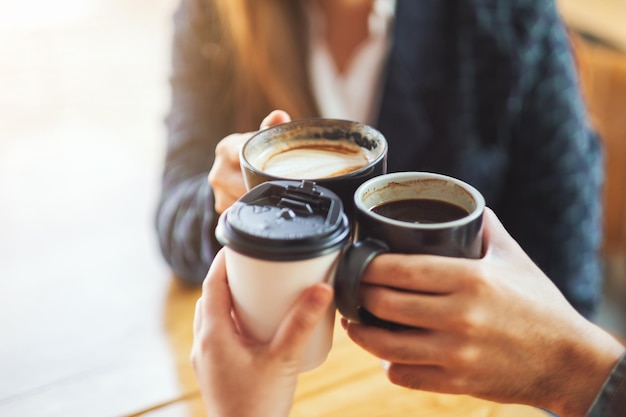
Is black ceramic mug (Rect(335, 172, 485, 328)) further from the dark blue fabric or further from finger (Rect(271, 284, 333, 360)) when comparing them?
the dark blue fabric

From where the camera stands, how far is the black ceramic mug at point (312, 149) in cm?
67

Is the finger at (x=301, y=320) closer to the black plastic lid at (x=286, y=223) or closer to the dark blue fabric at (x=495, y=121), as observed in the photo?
the black plastic lid at (x=286, y=223)

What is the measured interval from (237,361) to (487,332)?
21 cm

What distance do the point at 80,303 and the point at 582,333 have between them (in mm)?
731

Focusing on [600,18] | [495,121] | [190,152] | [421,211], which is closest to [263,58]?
[190,152]

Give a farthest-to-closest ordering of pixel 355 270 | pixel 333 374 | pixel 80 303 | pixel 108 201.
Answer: pixel 108 201
pixel 80 303
pixel 333 374
pixel 355 270

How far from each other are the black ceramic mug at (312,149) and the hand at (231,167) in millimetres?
52

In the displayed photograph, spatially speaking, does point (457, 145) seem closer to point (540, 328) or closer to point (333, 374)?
point (333, 374)

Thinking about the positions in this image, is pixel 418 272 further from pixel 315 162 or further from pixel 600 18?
pixel 600 18

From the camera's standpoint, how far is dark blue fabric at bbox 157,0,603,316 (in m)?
1.24

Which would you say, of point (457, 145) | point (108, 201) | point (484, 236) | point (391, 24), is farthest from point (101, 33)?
point (484, 236)

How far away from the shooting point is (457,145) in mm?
1281

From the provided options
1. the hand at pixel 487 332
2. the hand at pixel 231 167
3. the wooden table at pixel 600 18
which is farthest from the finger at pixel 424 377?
the wooden table at pixel 600 18

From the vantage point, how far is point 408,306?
528mm
